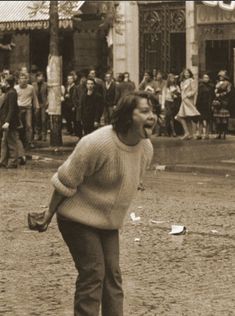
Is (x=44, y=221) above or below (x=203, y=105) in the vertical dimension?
above

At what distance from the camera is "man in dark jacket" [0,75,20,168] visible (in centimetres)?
1856

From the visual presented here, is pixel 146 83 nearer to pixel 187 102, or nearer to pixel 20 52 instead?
pixel 187 102

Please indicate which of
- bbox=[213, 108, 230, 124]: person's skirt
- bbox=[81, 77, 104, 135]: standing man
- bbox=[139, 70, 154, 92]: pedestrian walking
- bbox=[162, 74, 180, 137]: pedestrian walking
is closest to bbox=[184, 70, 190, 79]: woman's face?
bbox=[213, 108, 230, 124]: person's skirt

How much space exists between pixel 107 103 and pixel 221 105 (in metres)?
3.46

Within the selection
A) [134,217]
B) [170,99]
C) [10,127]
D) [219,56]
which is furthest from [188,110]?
[134,217]

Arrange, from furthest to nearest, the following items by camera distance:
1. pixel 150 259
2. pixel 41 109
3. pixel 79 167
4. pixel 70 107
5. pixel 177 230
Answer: pixel 70 107, pixel 41 109, pixel 177 230, pixel 150 259, pixel 79 167

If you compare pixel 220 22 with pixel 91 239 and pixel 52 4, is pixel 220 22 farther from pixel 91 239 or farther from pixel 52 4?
pixel 91 239

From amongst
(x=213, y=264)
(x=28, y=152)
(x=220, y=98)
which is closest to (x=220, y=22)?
(x=220, y=98)

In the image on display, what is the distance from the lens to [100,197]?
584 cm

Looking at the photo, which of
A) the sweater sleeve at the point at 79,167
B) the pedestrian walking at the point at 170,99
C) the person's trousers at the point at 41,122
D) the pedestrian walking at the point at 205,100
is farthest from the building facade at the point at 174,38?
the sweater sleeve at the point at 79,167

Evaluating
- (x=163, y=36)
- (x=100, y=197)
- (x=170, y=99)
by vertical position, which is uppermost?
(x=163, y=36)

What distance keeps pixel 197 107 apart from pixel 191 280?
667 inches

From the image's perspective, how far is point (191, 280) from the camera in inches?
326

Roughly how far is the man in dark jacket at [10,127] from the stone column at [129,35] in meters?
11.6
